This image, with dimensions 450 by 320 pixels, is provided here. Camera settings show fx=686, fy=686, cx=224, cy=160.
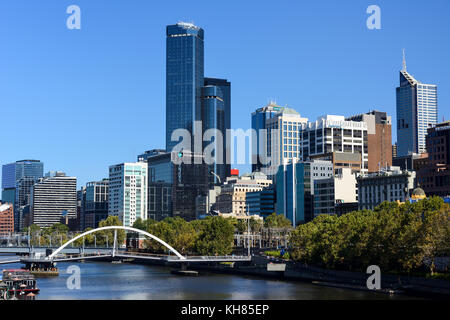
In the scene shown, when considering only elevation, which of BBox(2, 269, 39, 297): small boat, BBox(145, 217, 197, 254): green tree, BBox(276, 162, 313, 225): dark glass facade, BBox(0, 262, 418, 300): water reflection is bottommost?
BBox(0, 262, 418, 300): water reflection

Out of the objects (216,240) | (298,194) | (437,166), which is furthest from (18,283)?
(298,194)

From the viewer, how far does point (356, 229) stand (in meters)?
81.1

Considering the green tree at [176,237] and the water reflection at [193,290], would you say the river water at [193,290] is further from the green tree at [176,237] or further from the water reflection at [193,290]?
the green tree at [176,237]

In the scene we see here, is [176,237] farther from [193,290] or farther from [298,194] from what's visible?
[193,290]

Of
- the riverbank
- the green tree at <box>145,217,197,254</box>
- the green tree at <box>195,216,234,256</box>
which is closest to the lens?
the riverbank

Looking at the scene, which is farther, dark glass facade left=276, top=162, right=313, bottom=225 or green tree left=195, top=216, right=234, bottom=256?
dark glass facade left=276, top=162, right=313, bottom=225

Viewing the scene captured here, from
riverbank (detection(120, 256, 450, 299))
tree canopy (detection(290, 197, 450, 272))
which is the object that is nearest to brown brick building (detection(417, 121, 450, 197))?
tree canopy (detection(290, 197, 450, 272))

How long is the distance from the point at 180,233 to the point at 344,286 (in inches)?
2356

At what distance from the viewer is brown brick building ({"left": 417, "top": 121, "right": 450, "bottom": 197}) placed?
131875mm

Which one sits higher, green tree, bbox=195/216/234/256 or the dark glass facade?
the dark glass facade

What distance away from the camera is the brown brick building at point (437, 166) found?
433 ft

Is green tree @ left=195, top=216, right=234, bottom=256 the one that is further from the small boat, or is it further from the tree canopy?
the small boat

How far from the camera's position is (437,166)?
13450 cm

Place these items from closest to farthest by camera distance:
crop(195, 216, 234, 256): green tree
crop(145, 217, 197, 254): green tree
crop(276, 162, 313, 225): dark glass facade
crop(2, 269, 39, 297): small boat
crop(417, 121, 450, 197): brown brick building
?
crop(2, 269, 39, 297): small boat, crop(195, 216, 234, 256): green tree, crop(145, 217, 197, 254): green tree, crop(417, 121, 450, 197): brown brick building, crop(276, 162, 313, 225): dark glass facade
